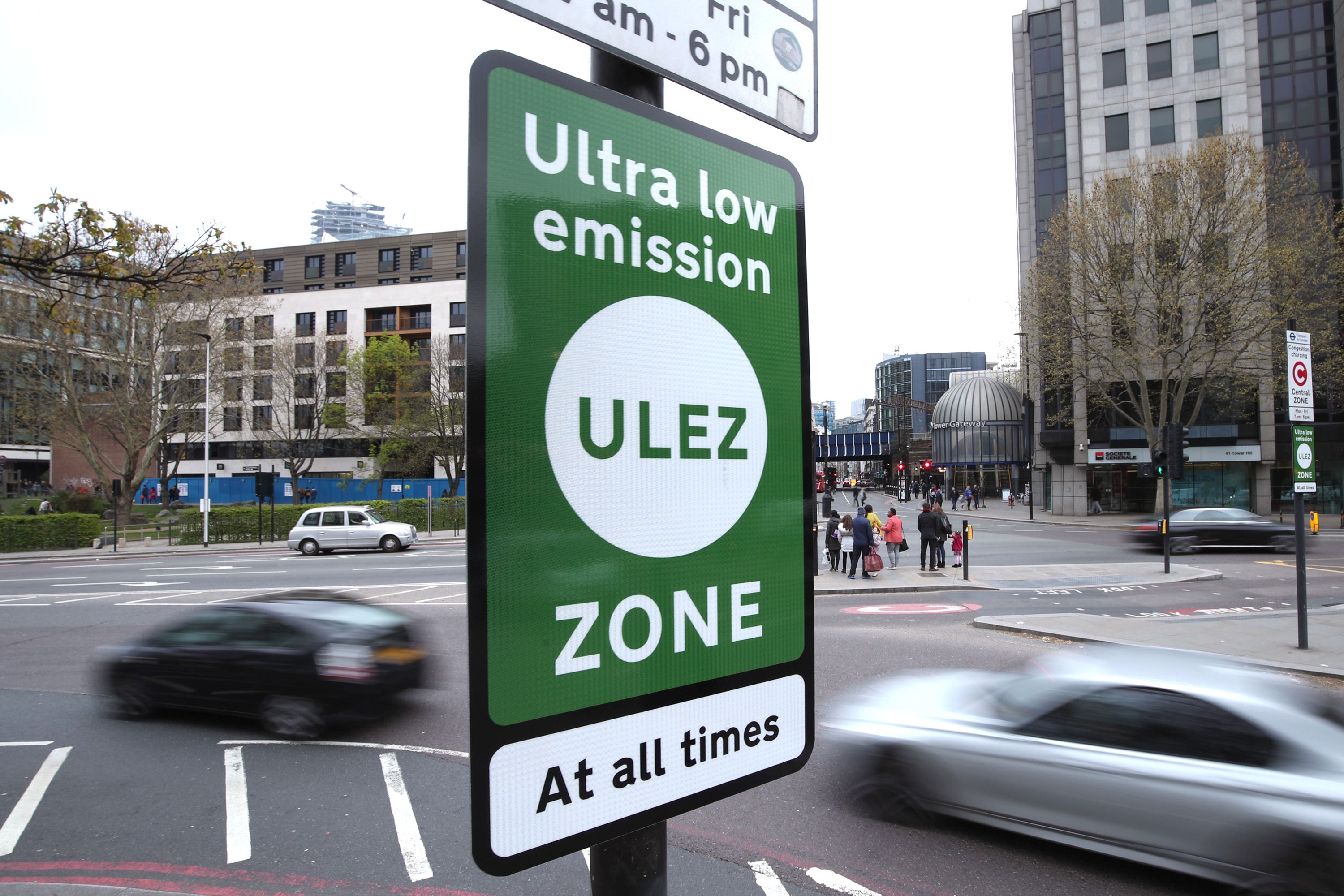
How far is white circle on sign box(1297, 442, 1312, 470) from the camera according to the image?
1026 centimetres

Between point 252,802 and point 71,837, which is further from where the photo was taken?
point 252,802

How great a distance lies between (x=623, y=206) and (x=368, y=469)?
6009cm

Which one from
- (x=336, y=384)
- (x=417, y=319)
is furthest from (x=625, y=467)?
(x=417, y=319)

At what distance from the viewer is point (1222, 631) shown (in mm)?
11789

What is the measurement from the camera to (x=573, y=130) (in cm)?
119

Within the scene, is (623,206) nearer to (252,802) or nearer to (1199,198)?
(252,802)

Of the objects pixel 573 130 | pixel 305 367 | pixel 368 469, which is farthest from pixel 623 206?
pixel 368 469

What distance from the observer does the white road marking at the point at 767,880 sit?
4473 millimetres

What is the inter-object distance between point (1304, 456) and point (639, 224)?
1251 centimetres

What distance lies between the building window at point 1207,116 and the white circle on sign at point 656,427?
5016 centimetres

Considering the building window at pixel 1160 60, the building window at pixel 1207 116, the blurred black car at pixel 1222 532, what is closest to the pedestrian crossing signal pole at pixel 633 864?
the blurred black car at pixel 1222 532

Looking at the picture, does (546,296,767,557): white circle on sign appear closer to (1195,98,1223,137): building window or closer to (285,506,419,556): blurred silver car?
(285,506,419,556): blurred silver car

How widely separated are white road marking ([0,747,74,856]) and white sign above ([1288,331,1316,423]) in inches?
540

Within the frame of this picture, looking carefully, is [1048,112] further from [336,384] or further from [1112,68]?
[336,384]
